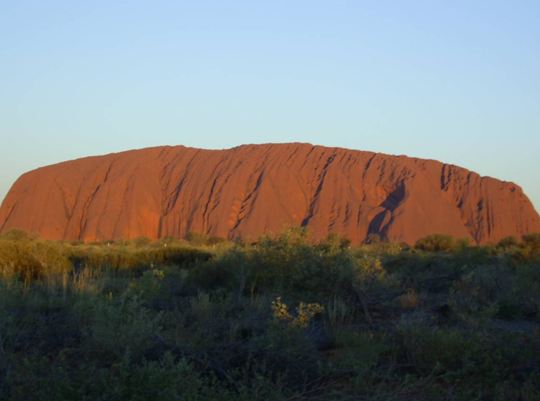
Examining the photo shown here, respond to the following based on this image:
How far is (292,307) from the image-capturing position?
1191cm

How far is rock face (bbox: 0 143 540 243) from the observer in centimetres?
5406

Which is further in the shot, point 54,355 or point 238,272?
point 238,272

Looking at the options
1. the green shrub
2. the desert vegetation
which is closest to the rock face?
the green shrub

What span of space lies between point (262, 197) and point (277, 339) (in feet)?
155

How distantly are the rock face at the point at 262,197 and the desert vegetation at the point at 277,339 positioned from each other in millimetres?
36839

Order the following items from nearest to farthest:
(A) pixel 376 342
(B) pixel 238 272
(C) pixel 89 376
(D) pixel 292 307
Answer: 1. (C) pixel 89 376
2. (A) pixel 376 342
3. (D) pixel 292 307
4. (B) pixel 238 272

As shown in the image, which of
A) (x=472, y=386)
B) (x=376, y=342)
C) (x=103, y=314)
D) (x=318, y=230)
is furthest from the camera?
(x=318, y=230)

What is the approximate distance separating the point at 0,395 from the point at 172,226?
50.7 metres

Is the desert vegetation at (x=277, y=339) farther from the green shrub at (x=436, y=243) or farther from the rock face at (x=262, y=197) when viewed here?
the rock face at (x=262, y=197)

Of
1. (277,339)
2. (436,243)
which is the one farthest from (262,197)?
(277,339)

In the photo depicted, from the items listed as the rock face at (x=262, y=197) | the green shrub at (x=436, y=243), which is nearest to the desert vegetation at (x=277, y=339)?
the green shrub at (x=436, y=243)

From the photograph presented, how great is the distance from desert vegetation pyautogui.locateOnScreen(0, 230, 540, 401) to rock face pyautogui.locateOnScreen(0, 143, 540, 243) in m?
36.8

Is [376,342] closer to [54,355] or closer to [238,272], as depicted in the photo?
[54,355]

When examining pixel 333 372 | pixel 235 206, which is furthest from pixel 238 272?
pixel 235 206
